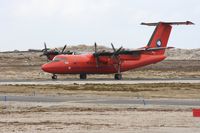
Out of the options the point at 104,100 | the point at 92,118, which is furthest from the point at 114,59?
the point at 92,118

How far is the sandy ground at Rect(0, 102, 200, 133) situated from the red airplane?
3350cm

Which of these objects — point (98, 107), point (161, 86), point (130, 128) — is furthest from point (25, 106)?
point (161, 86)

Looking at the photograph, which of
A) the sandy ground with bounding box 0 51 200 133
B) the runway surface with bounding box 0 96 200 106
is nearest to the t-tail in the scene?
the runway surface with bounding box 0 96 200 106

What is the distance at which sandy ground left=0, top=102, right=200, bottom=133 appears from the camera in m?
22.7

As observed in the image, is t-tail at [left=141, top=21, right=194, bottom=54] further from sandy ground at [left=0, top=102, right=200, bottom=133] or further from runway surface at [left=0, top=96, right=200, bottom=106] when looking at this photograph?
sandy ground at [left=0, top=102, right=200, bottom=133]

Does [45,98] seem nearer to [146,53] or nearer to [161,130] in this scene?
[161,130]

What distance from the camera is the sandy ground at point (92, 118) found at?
22734 mm

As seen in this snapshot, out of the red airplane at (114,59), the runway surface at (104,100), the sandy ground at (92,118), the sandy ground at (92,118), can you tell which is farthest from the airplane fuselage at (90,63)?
the sandy ground at (92,118)

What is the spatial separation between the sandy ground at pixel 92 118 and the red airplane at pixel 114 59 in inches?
1319

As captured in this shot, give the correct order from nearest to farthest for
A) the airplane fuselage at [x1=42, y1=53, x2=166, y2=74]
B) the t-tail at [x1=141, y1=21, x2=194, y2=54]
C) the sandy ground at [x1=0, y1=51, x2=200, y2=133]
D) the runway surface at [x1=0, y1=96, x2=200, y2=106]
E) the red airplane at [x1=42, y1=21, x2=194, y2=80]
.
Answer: the sandy ground at [x1=0, y1=51, x2=200, y2=133]
the runway surface at [x1=0, y1=96, x2=200, y2=106]
the airplane fuselage at [x1=42, y1=53, x2=166, y2=74]
the red airplane at [x1=42, y1=21, x2=194, y2=80]
the t-tail at [x1=141, y1=21, x2=194, y2=54]

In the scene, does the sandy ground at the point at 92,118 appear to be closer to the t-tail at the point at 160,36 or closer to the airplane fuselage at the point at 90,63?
the airplane fuselage at the point at 90,63

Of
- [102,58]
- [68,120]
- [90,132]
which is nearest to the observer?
[90,132]

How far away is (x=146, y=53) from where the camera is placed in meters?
72.4

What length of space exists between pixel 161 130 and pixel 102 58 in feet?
161
